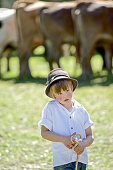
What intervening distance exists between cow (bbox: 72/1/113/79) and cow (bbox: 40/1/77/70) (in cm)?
31

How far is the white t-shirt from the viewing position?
373 centimetres

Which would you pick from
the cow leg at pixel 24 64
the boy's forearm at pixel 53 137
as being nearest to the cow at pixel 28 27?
the cow leg at pixel 24 64

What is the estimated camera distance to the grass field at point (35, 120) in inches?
232

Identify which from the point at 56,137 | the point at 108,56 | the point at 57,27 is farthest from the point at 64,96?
the point at 108,56

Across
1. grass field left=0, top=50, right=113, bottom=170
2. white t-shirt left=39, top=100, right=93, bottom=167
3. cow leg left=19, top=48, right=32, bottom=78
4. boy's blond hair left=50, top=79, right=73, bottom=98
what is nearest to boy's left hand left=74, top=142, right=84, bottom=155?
white t-shirt left=39, top=100, right=93, bottom=167

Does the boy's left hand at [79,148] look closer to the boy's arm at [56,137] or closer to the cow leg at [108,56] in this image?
the boy's arm at [56,137]

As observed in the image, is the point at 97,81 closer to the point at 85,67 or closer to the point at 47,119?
the point at 85,67

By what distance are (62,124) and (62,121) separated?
23 millimetres

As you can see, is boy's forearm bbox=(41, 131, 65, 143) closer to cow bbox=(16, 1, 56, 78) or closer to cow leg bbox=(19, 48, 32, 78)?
cow bbox=(16, 1, 56, 78)

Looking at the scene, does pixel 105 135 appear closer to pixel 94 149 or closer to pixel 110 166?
pixel 94 149

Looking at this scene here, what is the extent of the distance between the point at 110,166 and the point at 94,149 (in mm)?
799

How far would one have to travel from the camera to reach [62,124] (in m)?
3.75

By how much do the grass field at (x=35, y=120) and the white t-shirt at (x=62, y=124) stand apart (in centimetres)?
182

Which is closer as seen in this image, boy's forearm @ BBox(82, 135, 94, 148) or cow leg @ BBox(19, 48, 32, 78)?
boy's forearm @ BBox(82, 135, 94, 148)
